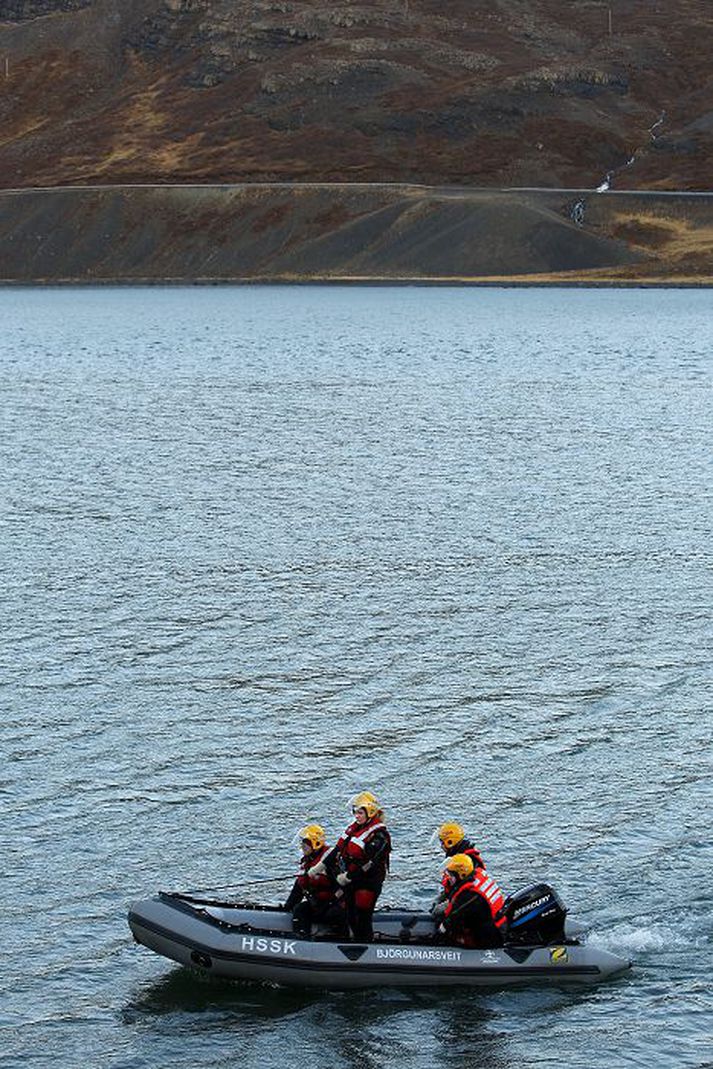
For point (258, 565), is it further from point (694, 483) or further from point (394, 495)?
point (694, 483)

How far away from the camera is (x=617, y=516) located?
2867 inches

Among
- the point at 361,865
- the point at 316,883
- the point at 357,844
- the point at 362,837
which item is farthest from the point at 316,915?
the point at 362,837

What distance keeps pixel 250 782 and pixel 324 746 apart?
2751mm

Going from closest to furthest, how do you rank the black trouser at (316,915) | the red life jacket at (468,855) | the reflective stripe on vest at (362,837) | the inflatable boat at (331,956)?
the inflatable boat at (331,956) → the reflective stripe on vest at (362,837) → the red life jacket at (468,855) → the black trouser at (316,915)

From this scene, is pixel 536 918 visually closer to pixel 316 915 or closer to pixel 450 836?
pixel 450 836

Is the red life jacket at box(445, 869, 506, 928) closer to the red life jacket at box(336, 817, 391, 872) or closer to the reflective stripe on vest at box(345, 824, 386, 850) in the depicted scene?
the red life jacket at box(336, 817, 391, 872)

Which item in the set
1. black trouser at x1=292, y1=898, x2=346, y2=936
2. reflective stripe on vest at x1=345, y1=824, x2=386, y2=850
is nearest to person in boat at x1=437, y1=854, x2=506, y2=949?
reflective stripe on vest at x1=345, y1=824, x2=386, y2=850

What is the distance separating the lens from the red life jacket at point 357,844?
1255 inches

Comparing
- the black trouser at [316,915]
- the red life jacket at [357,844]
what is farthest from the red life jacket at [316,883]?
the red life jacket at [357,844]

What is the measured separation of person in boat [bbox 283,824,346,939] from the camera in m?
32.2

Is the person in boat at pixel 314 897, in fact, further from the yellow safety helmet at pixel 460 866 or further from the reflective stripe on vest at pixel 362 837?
the yellow safety helmet at pixel 460 866

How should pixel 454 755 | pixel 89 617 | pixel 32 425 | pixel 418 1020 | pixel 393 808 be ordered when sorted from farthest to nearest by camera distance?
pixel 32 425 → pixel 89 617 → pixel 454 755 → pixel 393 808 → pixel 418 1020

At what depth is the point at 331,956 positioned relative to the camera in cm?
3180

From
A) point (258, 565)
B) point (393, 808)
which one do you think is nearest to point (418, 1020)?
point (393, 808)
